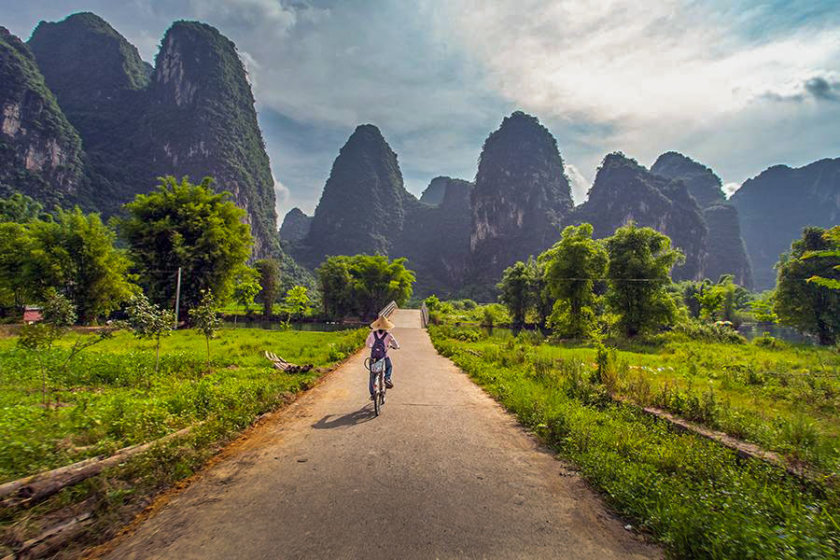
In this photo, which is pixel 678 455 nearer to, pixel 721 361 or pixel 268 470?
pixel 268 470

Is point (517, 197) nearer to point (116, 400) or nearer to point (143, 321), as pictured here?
point (143, 321)

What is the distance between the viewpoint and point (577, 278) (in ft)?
96.9

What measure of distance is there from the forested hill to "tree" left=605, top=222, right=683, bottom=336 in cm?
14110

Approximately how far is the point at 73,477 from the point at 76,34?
236 metres

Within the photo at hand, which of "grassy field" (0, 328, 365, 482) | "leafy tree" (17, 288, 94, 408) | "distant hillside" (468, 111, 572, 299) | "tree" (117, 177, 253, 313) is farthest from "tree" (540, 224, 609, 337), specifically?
"distant hillside" (468, 111, 572, 299)

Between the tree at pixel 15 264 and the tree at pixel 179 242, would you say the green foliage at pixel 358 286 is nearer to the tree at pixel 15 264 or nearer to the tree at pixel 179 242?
the tree at pixel 179 242

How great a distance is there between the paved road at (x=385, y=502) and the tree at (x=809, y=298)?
3745 centimetres

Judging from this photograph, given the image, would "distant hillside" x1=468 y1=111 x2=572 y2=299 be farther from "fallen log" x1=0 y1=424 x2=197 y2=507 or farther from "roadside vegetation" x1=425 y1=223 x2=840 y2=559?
"fallen log" x1=0 y1=424 x2=197 y2=507

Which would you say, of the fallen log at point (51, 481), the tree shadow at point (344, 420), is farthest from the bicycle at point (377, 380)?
the fallen log at point (51, 481)

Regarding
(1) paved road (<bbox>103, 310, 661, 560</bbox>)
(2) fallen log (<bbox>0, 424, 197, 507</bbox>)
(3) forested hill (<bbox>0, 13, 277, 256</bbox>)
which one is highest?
(3) forested hill (<bbox>0, 13, 277, 256</bbox>)

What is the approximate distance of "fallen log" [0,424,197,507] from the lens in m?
3.15

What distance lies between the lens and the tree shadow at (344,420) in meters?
6.50

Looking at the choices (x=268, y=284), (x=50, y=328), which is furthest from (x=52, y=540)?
(x=268, y=284)

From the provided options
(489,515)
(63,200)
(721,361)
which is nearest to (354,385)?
(489,515)
